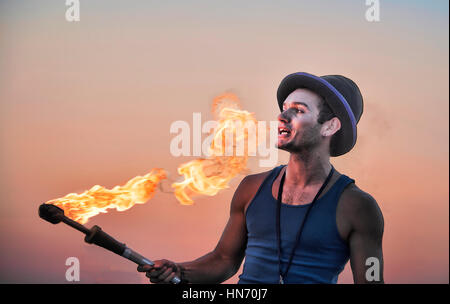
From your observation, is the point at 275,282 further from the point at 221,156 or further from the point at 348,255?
the point at 221,156

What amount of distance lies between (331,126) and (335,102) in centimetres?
15

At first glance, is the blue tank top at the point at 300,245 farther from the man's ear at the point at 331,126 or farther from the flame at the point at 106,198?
the flame at the point at 106,198

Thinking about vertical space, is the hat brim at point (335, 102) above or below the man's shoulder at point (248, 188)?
above

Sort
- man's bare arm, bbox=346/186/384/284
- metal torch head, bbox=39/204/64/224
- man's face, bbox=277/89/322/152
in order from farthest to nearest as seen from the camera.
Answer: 1. man's face, bbox=277/89/322/152
2. man's bare arm, bbox=346/186/384/284
3. metal torch head, bbox=39/204/64/224

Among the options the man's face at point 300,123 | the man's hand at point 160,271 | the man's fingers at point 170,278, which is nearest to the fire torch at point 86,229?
the man's hand at point 160,271

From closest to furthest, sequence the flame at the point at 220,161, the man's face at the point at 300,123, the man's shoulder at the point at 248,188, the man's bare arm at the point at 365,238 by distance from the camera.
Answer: the man's bare arm at the point at 365,238 < the man's face at the point at 300,123 < the man's shoulder at the point at 248,188 < the flame at the point at 220,161

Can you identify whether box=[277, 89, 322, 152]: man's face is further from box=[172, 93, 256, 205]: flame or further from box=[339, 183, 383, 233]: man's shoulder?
box=[172, 93, 256, 205]: flame

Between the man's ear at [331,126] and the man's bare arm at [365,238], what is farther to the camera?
the man's ear at [331,126]

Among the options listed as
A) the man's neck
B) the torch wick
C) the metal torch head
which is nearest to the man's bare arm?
the man's neck

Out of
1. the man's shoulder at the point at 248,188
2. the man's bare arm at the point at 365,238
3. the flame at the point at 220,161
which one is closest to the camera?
the man's bare arm at the point at 365,238

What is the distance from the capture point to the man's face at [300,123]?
10.6 ft

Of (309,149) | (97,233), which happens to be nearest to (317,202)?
(309,149)

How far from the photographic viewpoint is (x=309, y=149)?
3.26 m

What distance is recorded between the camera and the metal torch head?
2.86 metres
